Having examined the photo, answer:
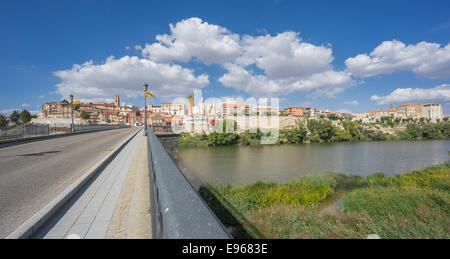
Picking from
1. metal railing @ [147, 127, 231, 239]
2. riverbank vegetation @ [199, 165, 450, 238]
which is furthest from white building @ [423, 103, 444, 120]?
metal railing @ [147, 127, 231, 239]

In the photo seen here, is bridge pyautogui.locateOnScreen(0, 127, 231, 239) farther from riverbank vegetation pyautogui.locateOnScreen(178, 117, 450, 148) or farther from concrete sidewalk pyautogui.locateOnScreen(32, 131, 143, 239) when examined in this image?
riverbank vegetation pyautogui.locateOnScreen(178, 117, 450, 148)

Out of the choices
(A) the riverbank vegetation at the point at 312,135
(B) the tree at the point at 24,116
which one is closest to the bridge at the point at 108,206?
(A) the riverbank vegetation at the point at 312,135

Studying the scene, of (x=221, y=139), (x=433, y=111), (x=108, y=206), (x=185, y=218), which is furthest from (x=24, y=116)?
(x=433, y=111)

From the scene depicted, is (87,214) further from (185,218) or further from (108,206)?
(185,218)

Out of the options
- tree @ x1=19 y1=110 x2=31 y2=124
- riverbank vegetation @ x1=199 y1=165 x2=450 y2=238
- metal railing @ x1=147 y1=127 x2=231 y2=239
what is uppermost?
tree @ x1=19 y1=110 x2=31 y2=124

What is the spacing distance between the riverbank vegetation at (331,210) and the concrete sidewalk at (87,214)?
14.9 feet

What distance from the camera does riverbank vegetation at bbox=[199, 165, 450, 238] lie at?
766 cm

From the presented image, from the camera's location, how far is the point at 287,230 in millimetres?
7789

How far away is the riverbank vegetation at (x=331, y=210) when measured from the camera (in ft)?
25.1

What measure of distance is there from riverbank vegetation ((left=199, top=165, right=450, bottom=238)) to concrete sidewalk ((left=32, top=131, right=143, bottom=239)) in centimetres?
455

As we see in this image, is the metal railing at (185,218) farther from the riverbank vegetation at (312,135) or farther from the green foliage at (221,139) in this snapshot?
the green foliage at (221,139)

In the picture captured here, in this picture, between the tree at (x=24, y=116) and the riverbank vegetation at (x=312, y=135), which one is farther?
the tree at (x=24, y=116)
